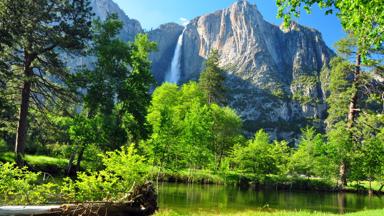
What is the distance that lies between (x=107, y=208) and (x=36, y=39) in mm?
18702

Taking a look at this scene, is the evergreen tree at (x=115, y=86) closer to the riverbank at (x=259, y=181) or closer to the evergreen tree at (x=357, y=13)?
the riverbank at (x=259, y=181)

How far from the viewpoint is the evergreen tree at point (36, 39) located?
87.0 feet

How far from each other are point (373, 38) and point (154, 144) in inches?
1208

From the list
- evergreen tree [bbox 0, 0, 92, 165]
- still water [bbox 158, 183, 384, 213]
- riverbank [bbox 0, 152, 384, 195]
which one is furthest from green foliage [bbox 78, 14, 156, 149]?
riverbank [bbox 0, 152, 384, 195]

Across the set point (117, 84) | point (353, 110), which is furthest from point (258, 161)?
point (117, 84)

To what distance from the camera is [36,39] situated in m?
27.8

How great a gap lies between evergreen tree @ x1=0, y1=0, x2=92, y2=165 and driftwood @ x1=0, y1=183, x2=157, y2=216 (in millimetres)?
15831

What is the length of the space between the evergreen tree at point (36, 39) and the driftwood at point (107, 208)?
623 inches

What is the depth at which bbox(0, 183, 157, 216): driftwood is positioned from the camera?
12.0 meters

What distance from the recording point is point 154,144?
41094mm

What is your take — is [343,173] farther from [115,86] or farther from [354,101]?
[115,86]

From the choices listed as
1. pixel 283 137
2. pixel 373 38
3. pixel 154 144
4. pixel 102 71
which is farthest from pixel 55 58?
pixel 283 137

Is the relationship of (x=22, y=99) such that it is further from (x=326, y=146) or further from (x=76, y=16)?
(x=326, y=146)

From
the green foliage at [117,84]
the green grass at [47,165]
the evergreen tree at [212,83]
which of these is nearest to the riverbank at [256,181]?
the green foliage at [117,84]
